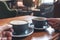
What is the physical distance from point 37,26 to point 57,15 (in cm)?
270

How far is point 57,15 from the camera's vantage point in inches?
145

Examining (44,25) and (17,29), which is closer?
(17,29)

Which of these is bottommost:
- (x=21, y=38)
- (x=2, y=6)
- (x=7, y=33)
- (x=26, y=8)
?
(x=26, y=8)

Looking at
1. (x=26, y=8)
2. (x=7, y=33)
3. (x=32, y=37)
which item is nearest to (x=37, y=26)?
(x=32, y=37)

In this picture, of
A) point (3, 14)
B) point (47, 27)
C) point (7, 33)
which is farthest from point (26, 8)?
point (7, 33)

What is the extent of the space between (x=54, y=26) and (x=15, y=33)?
0.37 metres

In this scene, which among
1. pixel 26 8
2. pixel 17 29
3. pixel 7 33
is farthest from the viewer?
pixel 26 8

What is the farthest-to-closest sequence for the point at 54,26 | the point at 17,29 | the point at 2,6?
the point at 2,6
the point at 54,26
the point at 17,29

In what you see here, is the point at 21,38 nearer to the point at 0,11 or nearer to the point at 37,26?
the point at 37,26

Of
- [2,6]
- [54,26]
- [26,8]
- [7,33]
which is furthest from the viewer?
[26,8]

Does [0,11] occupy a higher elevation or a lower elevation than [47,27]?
lower

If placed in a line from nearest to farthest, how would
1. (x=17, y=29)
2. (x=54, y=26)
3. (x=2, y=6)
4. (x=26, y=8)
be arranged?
(x=17, y=29) → (x=54, y=26) → (x=2, y=6) → (x=26, y=8)

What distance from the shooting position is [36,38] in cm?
92

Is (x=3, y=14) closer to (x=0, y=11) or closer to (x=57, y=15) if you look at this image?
(x=0, y=11)
